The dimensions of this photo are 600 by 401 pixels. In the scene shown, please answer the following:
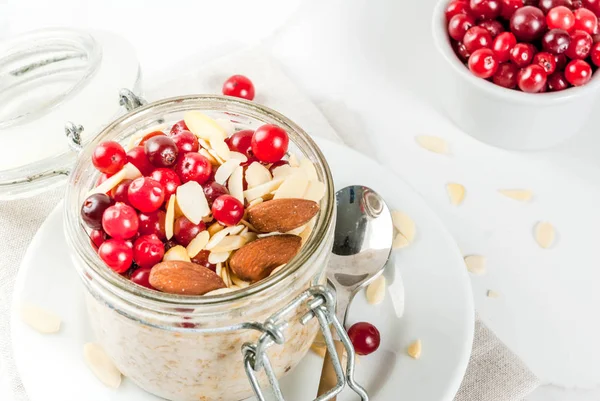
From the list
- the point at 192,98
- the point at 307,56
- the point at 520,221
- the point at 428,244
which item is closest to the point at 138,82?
the point at 192,98

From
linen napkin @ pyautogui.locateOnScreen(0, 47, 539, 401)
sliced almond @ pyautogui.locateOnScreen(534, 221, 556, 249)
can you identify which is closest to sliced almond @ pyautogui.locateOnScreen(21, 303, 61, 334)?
linen napkin @ pyautogui.locateOnScreen(0, 47, 539, 401)

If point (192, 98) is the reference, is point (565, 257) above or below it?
below

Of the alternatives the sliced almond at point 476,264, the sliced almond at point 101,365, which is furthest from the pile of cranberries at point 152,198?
the sliced almond at point 476,264

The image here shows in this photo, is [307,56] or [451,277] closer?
[451,277]

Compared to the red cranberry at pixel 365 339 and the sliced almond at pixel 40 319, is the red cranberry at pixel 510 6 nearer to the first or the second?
the red cranberry at pixel 365 339

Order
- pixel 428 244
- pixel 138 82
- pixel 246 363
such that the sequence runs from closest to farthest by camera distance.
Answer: pixel 246 363 → pixel 428 244 → pixel 138 82

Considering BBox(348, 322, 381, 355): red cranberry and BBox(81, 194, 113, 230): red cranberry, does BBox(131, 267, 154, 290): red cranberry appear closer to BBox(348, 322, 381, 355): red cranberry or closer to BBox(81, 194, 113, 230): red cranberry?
BBox(81, 194, 113, 230): red cranberry

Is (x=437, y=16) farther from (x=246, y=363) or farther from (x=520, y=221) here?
(x=246, y=363)

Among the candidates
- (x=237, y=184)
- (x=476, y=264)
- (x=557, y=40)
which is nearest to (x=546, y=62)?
(x=557, y=40)
